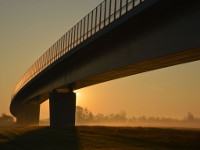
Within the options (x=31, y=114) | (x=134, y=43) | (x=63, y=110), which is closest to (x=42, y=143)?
(x=134, y=43)

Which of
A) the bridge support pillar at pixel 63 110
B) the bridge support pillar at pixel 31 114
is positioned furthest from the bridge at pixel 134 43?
the bridge support pillar at pixel 31 114

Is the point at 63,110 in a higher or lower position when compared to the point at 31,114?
lower

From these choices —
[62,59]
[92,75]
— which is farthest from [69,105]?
[92,75]

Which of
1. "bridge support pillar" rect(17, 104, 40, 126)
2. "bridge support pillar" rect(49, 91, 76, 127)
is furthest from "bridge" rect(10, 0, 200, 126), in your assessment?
"bridge support pillar" rect(17, 104, 40, 126)

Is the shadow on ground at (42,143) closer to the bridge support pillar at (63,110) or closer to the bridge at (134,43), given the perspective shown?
the bridge at (134,43)

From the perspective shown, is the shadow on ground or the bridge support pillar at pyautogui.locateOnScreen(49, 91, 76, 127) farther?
the bridge support pillar at pyautogui.locateOnScreen(49, 91, 76, 127)

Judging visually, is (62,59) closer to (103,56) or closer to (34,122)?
(103,56)

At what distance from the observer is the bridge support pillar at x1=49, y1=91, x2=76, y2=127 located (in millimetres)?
53312

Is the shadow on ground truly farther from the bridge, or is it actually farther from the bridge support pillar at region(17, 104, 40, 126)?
the bridge support pillar at region(17, 104, 40, 126)

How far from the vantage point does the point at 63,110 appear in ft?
175

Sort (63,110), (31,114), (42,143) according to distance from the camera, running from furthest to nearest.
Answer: (31,114) < (63,110) < (42,143)

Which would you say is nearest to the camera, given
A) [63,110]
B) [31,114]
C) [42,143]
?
[42,143]

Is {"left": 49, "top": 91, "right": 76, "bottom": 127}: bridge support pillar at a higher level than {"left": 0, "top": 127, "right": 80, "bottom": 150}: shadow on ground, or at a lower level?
higher

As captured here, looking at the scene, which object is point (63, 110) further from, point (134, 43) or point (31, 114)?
point (31, 114)
